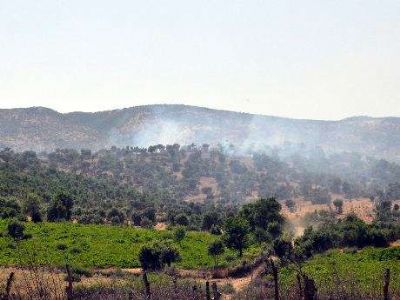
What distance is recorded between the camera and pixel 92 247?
183 feet

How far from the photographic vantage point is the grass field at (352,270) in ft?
116

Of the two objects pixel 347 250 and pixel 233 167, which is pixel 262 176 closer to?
pixel 233 167

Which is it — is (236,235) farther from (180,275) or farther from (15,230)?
(15,230)

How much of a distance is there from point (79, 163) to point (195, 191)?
3858 cm

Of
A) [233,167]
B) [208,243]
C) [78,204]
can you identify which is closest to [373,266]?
[208,243]

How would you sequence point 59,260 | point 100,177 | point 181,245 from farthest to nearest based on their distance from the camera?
1. point 100,177
2. point 181,245
3. point 59,260

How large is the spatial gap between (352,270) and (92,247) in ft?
92.7

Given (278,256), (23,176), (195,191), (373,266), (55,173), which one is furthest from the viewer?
(195,191)

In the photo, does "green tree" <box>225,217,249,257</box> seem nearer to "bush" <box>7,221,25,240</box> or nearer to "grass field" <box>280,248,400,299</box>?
"grass field" <box>280,248,400,299</box>

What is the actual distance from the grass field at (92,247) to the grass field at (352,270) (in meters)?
10.0

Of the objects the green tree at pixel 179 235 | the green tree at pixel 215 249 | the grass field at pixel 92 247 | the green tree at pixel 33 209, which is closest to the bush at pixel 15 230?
the grass field at pixel 92 247

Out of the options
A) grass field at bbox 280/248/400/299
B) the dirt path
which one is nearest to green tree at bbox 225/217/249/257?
the dirt path

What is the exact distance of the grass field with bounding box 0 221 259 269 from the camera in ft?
167

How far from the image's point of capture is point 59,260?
164 feet
